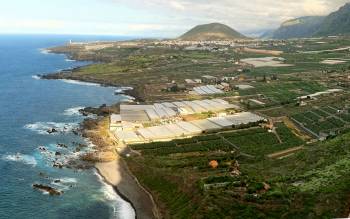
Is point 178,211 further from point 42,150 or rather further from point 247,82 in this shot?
point 247,82

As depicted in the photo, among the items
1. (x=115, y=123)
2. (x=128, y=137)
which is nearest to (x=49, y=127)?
(x=115, y=123)

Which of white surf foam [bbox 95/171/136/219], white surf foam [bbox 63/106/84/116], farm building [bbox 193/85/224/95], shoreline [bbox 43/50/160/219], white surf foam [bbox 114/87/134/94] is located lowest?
white surf foam [bbox 95/171/136/219]

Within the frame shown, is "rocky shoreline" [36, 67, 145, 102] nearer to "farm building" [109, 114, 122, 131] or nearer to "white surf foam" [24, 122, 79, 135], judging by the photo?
"farm building" [109, 114, 122, 131]

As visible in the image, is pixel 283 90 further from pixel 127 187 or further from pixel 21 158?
pixel 21 158

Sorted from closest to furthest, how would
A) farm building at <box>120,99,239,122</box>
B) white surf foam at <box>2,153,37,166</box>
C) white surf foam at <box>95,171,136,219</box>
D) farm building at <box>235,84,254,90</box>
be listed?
white surf foam at <box>95,171,136,219</box> < white surf foam at <box>2,153,37,166</box> < farm building at <box>120,99,239,122</box> < farm building at <box>235,84,254,90</box>

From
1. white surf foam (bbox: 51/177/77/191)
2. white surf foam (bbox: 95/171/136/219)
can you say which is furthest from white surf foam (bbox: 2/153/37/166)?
white surf foam (bbox: 95/171/136/219)

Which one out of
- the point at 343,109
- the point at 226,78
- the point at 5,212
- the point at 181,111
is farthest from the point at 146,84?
the point at 5,212

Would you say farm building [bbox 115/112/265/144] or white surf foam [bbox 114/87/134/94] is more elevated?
farm building [bbox 115/112/265/144]

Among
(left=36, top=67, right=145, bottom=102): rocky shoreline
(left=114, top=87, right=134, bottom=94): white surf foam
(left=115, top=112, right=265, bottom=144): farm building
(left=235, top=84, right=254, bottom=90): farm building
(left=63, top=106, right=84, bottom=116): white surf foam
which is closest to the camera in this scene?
(left=115, top=112, right=265, bottom=144): farm building
